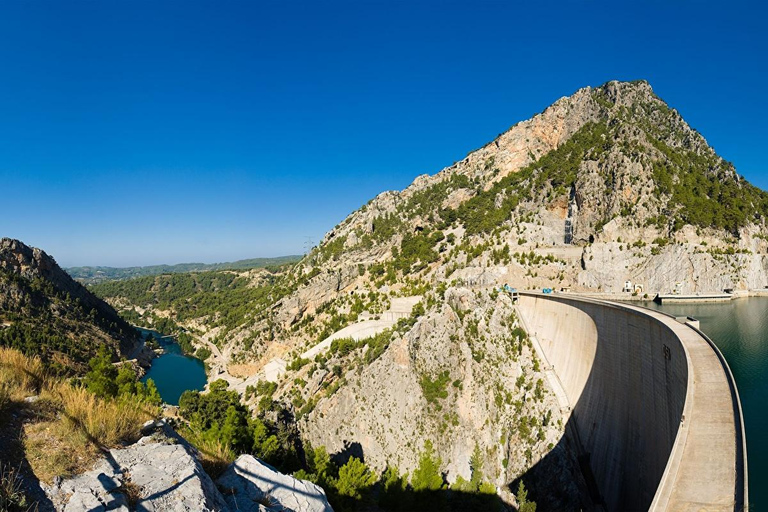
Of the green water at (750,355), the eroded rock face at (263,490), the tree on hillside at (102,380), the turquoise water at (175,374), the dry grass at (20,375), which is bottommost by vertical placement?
the turquoise water at (175,374)

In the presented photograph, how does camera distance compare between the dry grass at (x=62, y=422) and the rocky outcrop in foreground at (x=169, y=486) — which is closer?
the rocky outcrop in foreground at (x=169, y=486)

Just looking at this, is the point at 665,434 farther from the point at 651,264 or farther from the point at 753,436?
the point at 651,264

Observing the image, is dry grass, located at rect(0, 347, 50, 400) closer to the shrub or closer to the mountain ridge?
the shrub

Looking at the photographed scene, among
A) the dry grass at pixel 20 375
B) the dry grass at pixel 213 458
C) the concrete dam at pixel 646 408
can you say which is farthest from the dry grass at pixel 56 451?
the concrete dam at pixel 646 408

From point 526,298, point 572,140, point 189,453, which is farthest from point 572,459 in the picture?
point 572,140

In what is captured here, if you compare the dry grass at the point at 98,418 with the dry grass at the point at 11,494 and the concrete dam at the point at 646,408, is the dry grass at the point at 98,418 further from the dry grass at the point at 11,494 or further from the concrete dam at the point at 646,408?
the concrete dam at the point at 646,408
